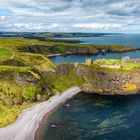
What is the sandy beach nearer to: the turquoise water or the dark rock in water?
the turquoise water

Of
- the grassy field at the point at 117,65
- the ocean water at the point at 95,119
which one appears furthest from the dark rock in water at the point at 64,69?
the ocean water at the point at 95,119

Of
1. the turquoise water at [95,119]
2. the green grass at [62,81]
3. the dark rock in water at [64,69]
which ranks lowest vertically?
the turquoise water at [95,119]

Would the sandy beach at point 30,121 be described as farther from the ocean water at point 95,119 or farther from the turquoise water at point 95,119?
the turquoise water at point 95,119

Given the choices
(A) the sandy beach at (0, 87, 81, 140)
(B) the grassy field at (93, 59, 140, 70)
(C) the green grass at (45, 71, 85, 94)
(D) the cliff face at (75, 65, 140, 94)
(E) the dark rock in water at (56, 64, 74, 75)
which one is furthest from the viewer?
(B) the grassy field at (93, 59, 140, 70)

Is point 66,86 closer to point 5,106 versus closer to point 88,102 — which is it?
point 88,102

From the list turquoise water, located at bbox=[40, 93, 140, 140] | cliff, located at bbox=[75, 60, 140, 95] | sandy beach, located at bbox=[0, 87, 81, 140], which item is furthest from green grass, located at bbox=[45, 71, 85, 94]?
turquoise water, located at bbox=[40, 93, 140, 140]

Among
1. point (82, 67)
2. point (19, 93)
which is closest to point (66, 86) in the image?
point (82, 67)
